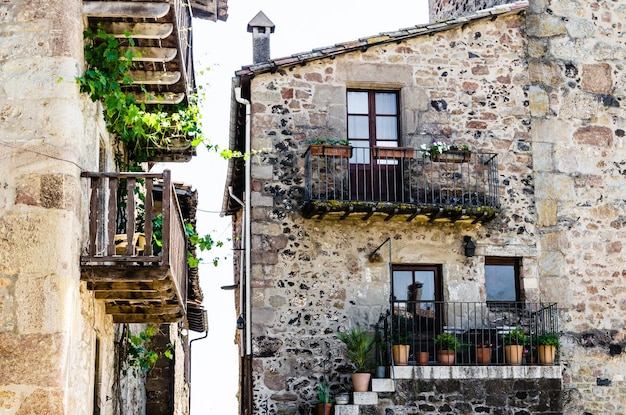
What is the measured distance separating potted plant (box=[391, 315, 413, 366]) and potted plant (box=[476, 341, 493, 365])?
3.18ft

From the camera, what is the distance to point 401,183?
47.0 feet

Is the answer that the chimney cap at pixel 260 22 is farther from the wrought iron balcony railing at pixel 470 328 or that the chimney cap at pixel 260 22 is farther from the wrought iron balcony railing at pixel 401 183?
the wrought iron balcony railing at pixel 470 328

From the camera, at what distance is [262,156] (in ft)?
46.6

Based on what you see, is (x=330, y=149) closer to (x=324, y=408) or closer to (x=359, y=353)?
(x=359, y=353)

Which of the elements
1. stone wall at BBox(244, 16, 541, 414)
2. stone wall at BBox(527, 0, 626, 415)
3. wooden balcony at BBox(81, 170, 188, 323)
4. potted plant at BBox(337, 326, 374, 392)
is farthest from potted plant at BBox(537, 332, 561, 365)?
wooden balcony at BBox(81, 170, 188, 323)

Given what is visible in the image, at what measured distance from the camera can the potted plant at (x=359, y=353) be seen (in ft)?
42.7

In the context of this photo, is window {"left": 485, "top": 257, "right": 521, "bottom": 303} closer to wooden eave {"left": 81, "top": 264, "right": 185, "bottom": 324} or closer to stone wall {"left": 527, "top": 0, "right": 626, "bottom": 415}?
stone wall {"left": 527, "top": 0, "right": 626, "bottom": 415}

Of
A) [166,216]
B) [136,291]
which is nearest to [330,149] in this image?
[136,291]

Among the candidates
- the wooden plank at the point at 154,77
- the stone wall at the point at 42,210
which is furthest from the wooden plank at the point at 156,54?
the stone wall at the point at 42,210

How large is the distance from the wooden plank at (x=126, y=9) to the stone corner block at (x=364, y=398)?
19.4 feet

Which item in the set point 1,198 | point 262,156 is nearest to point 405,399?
point 262,156

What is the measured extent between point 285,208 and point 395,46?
3.10 meters

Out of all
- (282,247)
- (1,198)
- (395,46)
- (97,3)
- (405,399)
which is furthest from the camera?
(395,46)

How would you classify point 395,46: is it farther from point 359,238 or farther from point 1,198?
point 1,198
